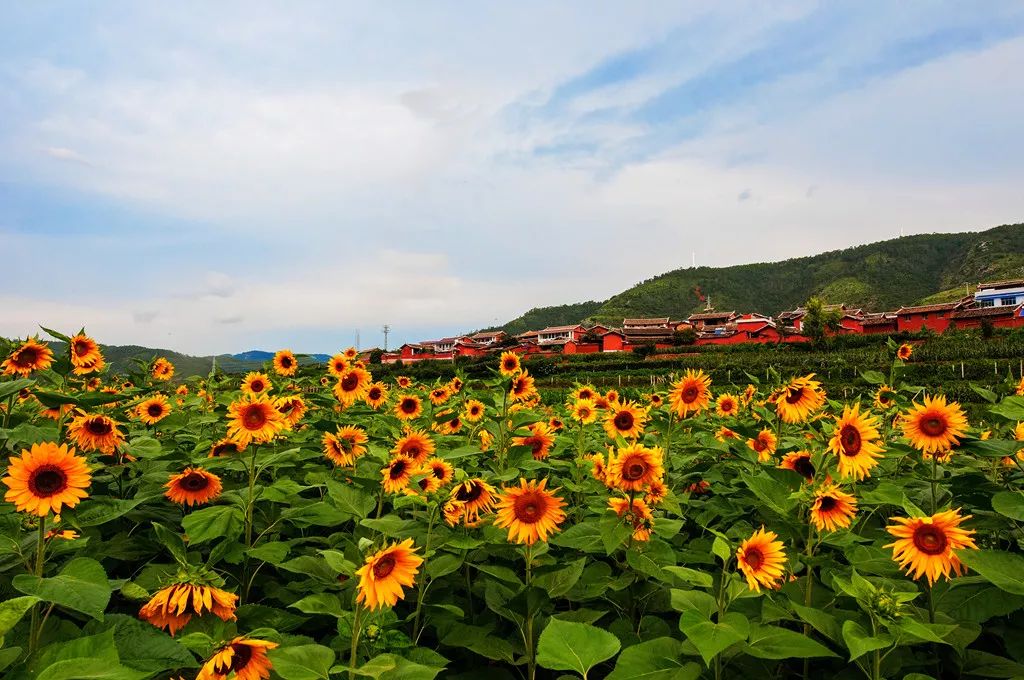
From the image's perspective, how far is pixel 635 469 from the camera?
2477 millimetres

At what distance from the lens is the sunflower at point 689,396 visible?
3.84 metres

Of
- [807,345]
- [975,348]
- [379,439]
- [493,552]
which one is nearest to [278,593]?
[493,552]

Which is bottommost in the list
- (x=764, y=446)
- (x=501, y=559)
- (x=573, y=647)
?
(x=501, y=559)

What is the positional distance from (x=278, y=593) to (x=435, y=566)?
0.73 m

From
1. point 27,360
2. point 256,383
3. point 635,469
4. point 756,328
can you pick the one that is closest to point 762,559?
point 635,469

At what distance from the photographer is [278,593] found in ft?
7.68

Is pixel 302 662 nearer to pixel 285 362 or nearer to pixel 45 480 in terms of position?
pixel 45 480

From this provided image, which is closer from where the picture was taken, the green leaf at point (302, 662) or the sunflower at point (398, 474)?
the green leaf at point (302, 662)

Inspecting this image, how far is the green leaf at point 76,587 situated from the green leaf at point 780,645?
6.15 feet

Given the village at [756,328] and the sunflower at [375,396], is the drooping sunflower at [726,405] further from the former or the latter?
the village at [756,328]

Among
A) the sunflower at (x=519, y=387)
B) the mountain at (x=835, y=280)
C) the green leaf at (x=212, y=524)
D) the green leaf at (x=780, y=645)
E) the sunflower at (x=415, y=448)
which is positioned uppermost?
the mountain at (x=835, y=280)

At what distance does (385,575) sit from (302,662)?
32 centimetres

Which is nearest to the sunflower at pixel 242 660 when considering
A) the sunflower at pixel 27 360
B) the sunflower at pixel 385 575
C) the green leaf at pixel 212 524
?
the sunflower at pixel 385 575

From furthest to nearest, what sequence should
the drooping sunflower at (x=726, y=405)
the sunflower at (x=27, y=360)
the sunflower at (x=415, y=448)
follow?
the drooping sunflower at (x=726, y=405)
the sunflower at (x=27, y=360)
the sunflower at (x=415, y=448)
